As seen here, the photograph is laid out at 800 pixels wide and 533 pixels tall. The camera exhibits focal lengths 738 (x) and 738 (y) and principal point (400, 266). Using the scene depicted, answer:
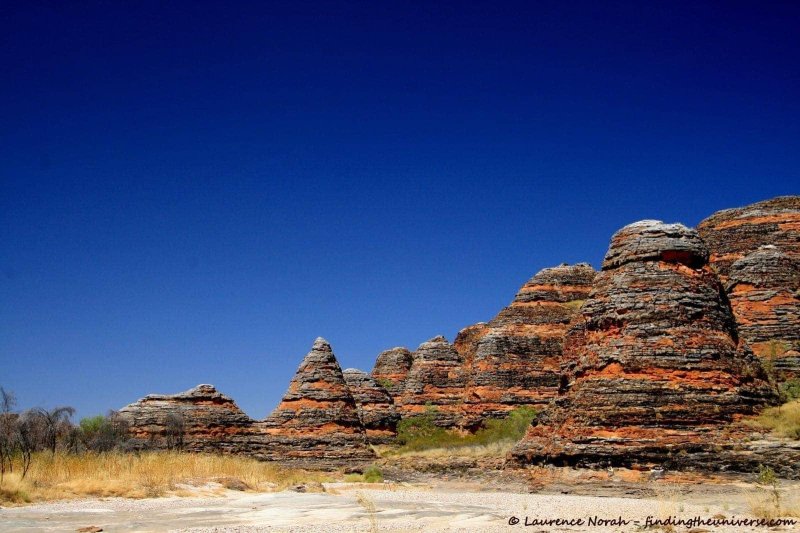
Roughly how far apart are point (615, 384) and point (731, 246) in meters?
23.7

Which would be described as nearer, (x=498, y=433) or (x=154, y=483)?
(x=154, y=483)

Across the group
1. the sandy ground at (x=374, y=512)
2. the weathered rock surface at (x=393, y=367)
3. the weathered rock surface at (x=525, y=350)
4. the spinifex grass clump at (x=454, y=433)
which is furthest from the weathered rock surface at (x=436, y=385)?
the sandy ground at (x=374, y=512)

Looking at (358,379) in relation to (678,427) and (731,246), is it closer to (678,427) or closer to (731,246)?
(731,246)

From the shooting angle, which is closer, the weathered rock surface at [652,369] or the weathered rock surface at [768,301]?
the weathered rock surface at [652,369]

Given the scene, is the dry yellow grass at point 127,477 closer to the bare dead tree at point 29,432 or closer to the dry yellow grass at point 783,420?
the bare dead tree at point 29,432

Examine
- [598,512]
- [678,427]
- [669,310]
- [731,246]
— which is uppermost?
[731,246]

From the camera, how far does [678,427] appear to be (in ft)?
55.1

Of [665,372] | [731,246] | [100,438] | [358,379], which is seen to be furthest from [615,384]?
[358,379]

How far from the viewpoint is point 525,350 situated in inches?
1678

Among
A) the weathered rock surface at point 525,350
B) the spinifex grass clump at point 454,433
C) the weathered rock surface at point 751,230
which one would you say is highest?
the weathered rock surface at point 751,230

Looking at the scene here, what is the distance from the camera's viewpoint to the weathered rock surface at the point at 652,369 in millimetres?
16844

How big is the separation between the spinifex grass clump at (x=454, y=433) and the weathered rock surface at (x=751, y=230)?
40.0 ft

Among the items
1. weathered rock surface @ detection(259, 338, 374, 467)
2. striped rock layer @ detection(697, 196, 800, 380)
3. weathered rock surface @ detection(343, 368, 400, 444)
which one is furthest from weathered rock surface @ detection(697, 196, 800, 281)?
weathered rock surface @ detection(259, 338, 374, 467)

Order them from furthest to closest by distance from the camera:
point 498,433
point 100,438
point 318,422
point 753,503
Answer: point 498,433 → point 318,422 → point 100,438 → point 753,503
